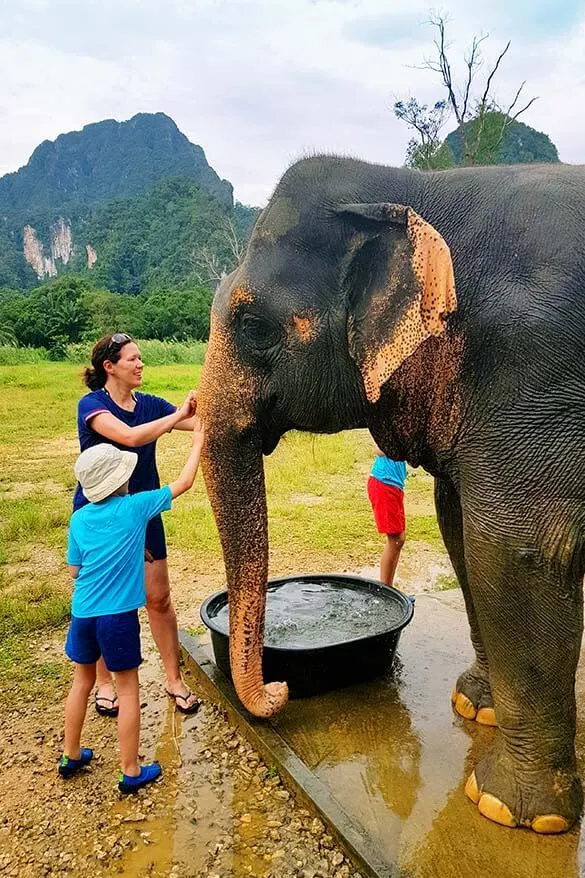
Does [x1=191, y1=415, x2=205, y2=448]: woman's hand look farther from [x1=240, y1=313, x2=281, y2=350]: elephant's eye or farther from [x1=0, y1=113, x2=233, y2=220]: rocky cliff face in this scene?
[x1=0, y1=113, x2=233, y2=220]: rocky cliff face

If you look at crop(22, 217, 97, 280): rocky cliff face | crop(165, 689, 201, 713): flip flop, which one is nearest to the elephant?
crop(165, 689, 201, 713): flip flop

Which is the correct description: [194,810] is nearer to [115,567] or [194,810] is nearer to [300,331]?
[115,567]

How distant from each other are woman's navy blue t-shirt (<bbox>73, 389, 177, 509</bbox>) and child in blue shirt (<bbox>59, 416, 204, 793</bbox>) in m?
0.34

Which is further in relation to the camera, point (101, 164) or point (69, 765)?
point (101, 164)

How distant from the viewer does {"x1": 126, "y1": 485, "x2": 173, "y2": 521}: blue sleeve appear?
2.73m

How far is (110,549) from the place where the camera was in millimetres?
2717

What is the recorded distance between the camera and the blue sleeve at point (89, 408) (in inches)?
119

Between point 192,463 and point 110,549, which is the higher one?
point 192,463

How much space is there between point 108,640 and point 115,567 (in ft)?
0.87

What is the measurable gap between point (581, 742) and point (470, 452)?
56.9 inches

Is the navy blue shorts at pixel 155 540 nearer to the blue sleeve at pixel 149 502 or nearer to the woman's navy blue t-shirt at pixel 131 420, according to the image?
→ the woman's navy blue t-shirt at pixel 131 420

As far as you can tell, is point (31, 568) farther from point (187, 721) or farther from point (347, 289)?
point (347, 289)

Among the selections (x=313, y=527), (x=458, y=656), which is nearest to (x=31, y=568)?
(x=313, y=527)

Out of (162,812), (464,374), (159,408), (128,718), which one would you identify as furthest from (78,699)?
(464,374)
